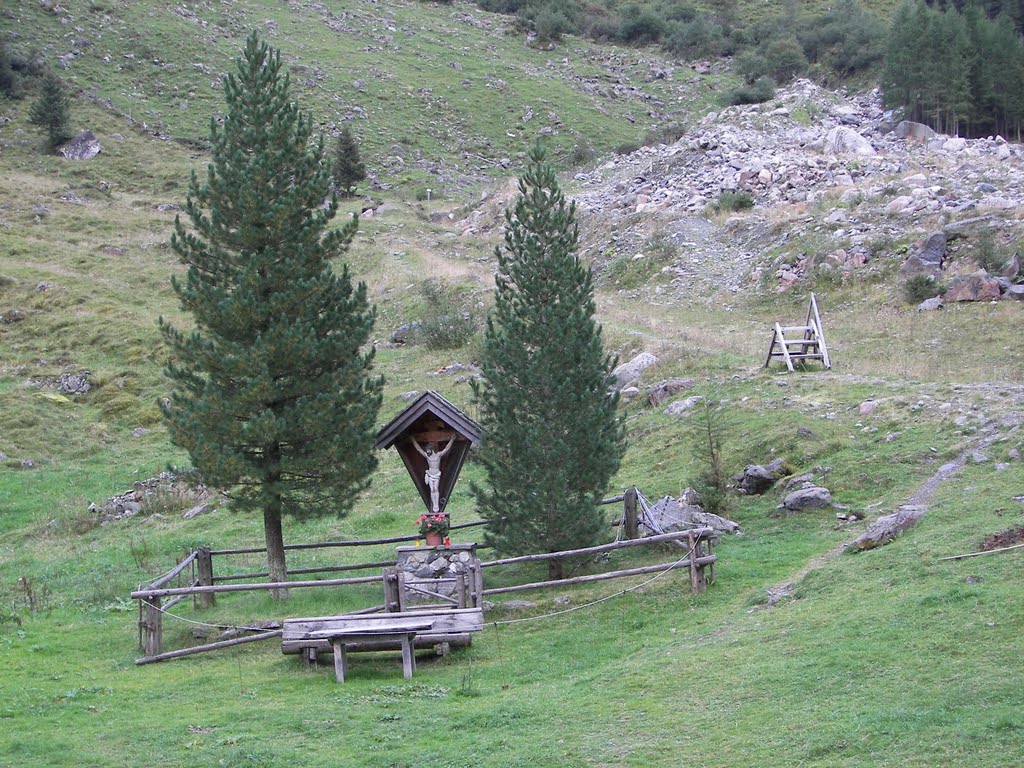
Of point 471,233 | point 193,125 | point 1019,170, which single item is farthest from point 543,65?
point 1019,170

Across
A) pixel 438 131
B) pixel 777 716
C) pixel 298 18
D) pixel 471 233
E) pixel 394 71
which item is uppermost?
pixel 298 18

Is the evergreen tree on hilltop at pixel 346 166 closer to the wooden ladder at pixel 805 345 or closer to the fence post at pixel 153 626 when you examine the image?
the wooden ladder at pixel 805 345

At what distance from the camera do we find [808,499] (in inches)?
845

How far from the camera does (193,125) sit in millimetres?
76938

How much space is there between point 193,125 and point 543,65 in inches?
1484

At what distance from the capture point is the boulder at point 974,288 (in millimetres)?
33906

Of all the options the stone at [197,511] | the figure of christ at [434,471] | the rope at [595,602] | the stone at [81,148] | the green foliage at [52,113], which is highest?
the green foliage at [52,113]

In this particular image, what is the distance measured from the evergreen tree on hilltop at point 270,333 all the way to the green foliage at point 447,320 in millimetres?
19315

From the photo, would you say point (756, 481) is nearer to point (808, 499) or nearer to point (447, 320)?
point (808, 499)

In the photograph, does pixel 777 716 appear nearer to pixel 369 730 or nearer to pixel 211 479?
pixel 369 730

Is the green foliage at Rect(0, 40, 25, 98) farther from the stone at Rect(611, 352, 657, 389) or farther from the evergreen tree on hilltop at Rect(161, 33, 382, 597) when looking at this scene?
the evergreen tree on hilltop at Rect(161, 33, 382, 597)

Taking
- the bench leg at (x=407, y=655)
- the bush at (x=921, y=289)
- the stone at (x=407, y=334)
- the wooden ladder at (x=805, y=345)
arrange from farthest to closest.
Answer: the stone at (x=407, y=334), the bush at (x=921, y=289), the wooden ladder at (x=805, y=345), the bench leg at (x=407, y=655)

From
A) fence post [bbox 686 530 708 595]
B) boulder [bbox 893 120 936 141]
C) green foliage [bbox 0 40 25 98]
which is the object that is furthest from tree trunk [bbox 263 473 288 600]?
green foliage [bbox 0 40 25 98]

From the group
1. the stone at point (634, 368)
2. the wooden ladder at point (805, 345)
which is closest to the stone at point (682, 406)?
the wooden ladder at point (805, 345)
